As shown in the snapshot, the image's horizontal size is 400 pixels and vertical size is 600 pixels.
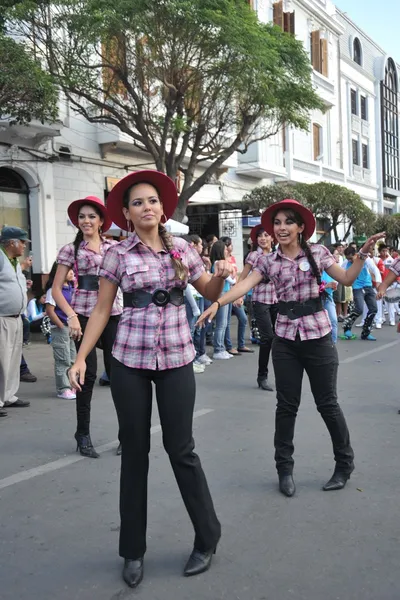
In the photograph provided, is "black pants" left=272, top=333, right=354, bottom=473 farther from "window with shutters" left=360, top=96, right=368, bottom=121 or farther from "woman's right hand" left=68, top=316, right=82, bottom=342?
"window with shutters" left=360, top=96, right=368, bottom=121

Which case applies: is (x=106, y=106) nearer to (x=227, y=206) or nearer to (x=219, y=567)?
(x=227, y=206)

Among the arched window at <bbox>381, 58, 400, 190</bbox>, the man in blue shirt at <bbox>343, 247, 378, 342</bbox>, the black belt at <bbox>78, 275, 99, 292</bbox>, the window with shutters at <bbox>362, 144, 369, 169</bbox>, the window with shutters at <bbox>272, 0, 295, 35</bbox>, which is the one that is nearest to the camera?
the black belt at <bbox>78, 275, 99, 292</bbox>

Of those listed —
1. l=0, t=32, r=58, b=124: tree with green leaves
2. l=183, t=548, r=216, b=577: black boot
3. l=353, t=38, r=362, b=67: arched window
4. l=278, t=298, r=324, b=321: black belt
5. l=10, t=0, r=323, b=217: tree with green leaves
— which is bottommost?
l=183, t=548, r=216, b=577: black boot

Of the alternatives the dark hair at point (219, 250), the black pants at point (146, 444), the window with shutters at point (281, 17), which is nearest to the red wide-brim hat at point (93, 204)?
the black pants at point (146, 444)

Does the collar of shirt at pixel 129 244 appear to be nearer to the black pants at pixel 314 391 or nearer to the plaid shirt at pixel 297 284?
the plaid shirt at pixel 297 284

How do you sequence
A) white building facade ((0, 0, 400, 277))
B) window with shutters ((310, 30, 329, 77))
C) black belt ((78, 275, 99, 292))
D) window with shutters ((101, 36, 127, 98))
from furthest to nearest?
window with shutters ((310, 30, 329, 77)), white building facade ((0, 0, 400, 277)), window with shutters ((101, 36, 127, 98)), black belt ((78, 275, 99, 292))

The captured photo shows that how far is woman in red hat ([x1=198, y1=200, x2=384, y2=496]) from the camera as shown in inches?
162

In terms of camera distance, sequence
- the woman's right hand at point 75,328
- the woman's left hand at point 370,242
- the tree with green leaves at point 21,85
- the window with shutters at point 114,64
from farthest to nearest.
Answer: the window with shutters at point 114,64 → the tree with green leaves at point 21,85 → the woman's right hand at point 75,328 → the woman's left hand at point 370,242

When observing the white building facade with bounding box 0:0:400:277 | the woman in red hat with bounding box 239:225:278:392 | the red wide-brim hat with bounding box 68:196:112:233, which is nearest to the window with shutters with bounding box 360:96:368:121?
the white building facade with bounding box 0:0:400:277

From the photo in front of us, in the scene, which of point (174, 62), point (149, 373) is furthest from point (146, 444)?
point (174, 62)

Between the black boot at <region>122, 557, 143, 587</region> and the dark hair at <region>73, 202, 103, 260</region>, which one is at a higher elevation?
the dark hair at <region>73, 202, 103, 260</region>

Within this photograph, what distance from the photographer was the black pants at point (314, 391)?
162 inches

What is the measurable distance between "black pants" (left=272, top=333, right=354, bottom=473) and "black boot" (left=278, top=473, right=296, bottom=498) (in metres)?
0.03

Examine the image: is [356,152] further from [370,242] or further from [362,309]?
[370,242]
